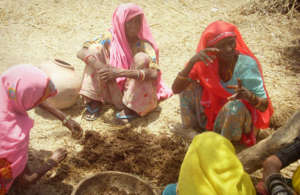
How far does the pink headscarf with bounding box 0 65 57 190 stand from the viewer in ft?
9.00

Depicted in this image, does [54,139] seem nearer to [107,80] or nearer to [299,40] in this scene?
[107,80]

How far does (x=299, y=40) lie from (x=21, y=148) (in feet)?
17.6

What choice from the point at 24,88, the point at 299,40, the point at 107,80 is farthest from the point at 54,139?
the point at 299,40

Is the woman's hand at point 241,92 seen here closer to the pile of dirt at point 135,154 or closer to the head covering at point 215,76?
the head covering at point 215,76

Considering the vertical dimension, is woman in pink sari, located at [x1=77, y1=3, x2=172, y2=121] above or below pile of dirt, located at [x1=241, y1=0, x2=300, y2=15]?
below

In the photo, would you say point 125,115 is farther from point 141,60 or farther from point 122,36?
point 122,36

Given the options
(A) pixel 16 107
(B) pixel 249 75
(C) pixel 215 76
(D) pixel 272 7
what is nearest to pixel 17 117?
(A) pixel 16 107

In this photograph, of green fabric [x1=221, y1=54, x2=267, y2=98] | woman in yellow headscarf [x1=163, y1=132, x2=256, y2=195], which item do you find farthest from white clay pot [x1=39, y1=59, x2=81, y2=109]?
woman in yellow headscarf [x1=163, y1=132, x2=256, y2=195]

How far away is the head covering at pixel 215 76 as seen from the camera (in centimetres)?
328

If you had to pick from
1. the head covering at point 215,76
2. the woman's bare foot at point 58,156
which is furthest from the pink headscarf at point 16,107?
the head covering at point 215,76

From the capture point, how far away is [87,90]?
4188mm

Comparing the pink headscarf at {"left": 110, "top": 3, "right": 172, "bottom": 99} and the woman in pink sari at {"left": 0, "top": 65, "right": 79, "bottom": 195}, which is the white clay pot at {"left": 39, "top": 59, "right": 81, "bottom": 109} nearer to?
the pink headscarf at {"left": 110, "top": 3, "right": 172, "bottom": 99}

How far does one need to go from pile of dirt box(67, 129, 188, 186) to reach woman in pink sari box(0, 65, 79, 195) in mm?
675

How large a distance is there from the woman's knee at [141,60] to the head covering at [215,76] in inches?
23.6
